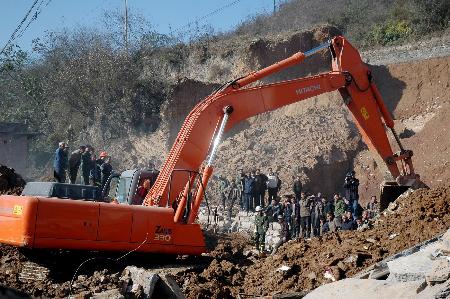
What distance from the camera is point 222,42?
36.8m

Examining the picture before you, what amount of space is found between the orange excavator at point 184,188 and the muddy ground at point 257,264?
0.48m

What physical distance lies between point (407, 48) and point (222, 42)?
34.5ft

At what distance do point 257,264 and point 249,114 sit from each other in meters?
3.13

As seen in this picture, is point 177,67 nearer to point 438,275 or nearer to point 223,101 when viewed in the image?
point 223,101

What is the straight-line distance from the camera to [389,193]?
48.3 ft

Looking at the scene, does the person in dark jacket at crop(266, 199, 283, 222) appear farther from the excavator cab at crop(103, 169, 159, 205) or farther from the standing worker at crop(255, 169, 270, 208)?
the excavator cab at crop(103, 169, 159, 205)

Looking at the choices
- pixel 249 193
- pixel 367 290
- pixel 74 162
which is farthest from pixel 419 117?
pixel 367 290

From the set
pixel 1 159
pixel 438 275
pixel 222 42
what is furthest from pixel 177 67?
pixel 438 275

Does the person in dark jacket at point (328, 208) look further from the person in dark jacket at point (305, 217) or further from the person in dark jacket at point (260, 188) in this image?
the person in dark jacket at point (260, 188)

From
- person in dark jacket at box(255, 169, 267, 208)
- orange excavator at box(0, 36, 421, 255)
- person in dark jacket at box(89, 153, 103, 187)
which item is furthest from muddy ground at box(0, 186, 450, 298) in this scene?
person in dark jacket at box(255, 169, 267, 208)

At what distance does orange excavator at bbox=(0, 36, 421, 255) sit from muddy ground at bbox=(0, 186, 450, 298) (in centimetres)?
48

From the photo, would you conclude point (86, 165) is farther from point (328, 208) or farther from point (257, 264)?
point (257, 264)

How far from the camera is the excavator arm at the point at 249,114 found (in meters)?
12.0

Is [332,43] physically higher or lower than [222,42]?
lower
